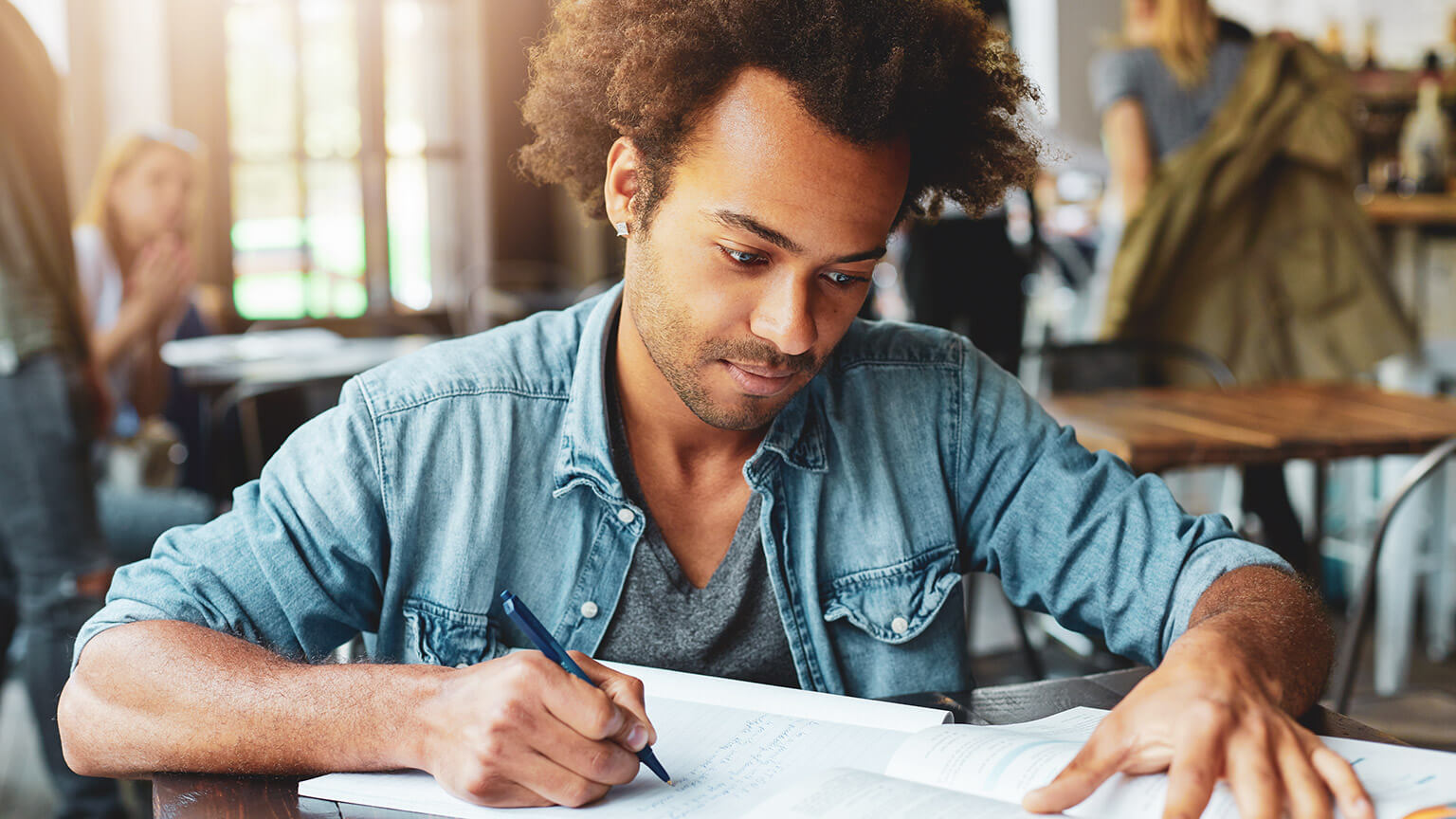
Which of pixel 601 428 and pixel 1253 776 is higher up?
pixel 601 428

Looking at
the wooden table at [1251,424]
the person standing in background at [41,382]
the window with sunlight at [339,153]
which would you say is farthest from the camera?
the window with sunlight at [339,153]

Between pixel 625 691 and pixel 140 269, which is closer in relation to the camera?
pixel 625 691

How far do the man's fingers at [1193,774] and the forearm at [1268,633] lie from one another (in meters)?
0.10

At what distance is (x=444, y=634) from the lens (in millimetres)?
1153

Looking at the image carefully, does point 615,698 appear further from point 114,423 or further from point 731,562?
point 114,423

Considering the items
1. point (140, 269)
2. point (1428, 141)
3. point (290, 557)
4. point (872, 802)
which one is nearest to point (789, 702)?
point (872, 802)

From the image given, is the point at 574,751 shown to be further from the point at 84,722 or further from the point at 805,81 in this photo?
the point at 805,81

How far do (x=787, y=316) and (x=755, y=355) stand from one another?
55 mm

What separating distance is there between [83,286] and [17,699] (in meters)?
1.16

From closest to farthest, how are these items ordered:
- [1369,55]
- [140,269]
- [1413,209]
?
[140,269], [1413,209], [1369,55]

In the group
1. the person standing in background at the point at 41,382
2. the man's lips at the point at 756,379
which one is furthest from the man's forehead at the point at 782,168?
the person standing in background at the point at 41,382

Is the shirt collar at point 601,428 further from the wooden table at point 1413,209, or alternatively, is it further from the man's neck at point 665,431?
the wooden table at point 1413,209

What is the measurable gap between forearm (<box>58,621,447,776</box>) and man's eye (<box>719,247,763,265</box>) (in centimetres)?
43

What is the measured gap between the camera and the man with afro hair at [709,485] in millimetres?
972
